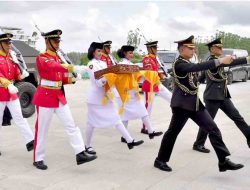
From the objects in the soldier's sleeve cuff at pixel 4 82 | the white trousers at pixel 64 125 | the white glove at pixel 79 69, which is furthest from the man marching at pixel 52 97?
the soldier's sleeve cuff at pixel 4 82

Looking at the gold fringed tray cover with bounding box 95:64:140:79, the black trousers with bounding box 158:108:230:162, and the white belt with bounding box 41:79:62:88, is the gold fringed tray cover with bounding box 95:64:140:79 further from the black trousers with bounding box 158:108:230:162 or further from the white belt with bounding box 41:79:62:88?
the black trousers with bounding box 158:108:230:162

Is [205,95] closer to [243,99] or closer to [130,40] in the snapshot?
[243,99]

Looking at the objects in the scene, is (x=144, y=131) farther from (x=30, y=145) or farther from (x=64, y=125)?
(x=64, y=125)

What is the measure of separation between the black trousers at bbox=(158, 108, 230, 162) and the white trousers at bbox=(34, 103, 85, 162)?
104 cm

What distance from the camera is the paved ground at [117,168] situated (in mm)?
4707

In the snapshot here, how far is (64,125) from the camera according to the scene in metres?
5.21

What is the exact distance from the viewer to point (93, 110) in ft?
19.3

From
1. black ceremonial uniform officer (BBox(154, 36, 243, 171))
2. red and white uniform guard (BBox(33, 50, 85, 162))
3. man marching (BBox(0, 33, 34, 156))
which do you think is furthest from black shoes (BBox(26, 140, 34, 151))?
black ceremonial uniform officer (BBox(154, 36, 243, 171))

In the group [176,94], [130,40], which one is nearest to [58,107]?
[176,94]

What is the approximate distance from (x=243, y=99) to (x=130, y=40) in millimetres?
20395

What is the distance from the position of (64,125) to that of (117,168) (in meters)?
0.87

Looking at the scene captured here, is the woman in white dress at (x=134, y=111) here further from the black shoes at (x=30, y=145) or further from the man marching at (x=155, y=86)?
the black shoes at (x=30, y=145)

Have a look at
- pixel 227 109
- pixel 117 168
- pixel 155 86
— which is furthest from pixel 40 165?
pixel 155 86

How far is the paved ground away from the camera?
4.71 m
